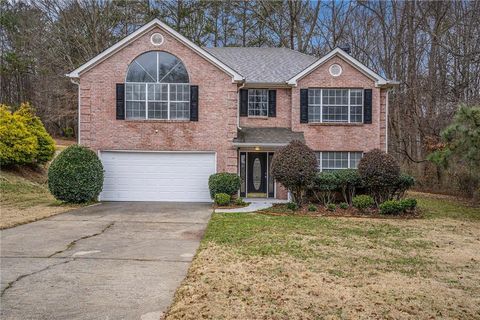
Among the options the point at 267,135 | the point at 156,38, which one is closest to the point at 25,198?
the point at 156,38

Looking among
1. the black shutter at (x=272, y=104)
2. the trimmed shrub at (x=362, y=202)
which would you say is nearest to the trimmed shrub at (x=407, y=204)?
the trimmed shrub at (x=362, y=202)

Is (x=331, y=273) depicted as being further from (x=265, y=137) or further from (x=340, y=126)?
(x=340, y=126)

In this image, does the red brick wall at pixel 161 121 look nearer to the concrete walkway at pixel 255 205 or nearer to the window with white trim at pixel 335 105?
the concrete walkway at pixel 255 205

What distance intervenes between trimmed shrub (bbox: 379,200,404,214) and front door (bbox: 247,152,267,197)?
232 inches

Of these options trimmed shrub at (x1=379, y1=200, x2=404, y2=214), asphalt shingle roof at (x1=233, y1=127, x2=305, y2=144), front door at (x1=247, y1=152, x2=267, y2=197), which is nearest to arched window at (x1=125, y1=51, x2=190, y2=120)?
asphalt shingle roof at (x1=233, y1=127, x2=305, y2=144)

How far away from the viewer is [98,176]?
1605 cm

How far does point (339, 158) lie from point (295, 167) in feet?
15.9

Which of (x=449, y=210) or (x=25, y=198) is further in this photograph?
(x=25, y=198)

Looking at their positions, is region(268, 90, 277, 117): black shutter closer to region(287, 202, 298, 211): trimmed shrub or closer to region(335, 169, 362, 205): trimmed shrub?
region(335, 169, 362, 205): trimmed shrub

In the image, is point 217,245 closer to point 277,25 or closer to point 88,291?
point 88,291

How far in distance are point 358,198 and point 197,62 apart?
28.9 feet

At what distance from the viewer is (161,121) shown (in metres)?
17.0

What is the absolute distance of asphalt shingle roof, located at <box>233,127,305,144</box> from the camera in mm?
17062

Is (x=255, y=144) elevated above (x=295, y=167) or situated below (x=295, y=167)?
above
